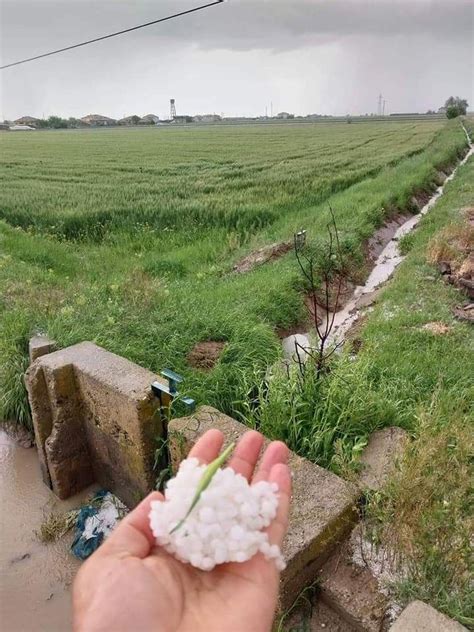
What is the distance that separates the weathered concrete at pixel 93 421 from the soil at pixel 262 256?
4.51m

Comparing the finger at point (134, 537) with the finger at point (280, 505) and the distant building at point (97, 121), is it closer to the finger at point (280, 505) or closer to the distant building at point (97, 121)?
the finger at point (280, 505)

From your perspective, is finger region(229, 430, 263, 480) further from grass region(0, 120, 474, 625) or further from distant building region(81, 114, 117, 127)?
distant building region(81, 114, 117, 127)

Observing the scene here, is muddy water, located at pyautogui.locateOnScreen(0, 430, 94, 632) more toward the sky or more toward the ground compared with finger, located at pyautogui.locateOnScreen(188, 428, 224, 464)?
more toward the ground

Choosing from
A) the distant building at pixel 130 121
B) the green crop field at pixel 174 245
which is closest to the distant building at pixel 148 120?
the distant building at pixel 130 121

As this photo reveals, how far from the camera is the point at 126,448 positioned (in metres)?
3.13

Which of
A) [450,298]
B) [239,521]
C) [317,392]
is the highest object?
[239,521]

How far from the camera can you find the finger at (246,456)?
1724mm

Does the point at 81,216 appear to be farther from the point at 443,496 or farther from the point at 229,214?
the point at 443,496

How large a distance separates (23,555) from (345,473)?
2203 mm

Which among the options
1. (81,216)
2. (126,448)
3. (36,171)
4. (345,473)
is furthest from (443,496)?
(36,171)

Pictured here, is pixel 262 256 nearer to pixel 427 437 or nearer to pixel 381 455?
pixel 381 455

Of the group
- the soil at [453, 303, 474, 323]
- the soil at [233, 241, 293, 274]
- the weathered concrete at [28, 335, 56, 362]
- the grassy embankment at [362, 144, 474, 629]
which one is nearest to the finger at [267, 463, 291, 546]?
the grassy embankment at [362, 144, 474, 629]

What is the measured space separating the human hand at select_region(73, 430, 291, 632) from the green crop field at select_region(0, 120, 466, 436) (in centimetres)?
196

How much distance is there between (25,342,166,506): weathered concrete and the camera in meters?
2.99
